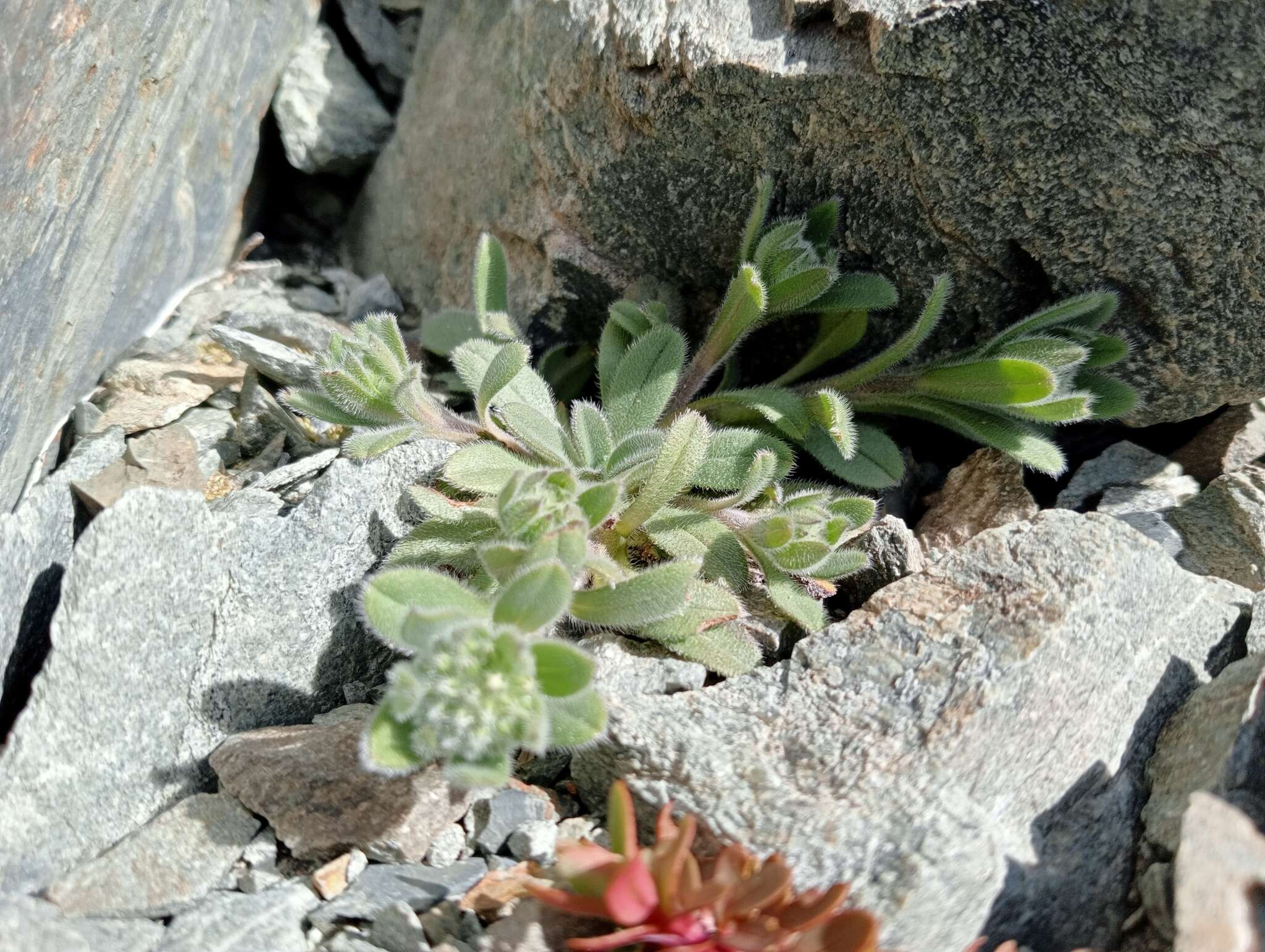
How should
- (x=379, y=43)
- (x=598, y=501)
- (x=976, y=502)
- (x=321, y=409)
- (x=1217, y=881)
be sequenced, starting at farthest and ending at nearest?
(x=379, y=43), (x=976, y=502), (x=321, y=409), (x=598, y=501), (x=1217, y=881)

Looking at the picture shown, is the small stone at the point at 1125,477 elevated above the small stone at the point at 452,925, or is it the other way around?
the small stone at the point at 1125,477

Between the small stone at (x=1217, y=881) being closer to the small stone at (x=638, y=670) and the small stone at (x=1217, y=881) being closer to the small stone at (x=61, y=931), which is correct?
the small stone at (x=638, y=670)

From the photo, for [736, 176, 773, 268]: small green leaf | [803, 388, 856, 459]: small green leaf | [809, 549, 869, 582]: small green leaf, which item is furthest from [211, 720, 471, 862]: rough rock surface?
[736, 176, 773, 268]: small green leaf

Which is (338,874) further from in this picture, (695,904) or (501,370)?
(501,370)

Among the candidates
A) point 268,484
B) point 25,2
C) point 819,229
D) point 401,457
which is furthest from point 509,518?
point 25,2

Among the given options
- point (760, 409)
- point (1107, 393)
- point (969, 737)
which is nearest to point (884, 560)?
point (760, 409)

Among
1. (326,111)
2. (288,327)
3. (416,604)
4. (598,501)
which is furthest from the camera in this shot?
(326,111)

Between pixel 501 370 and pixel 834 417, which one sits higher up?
pixel 501 370

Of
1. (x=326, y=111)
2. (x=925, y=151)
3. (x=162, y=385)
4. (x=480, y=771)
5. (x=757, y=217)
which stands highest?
(x=326, y=111)

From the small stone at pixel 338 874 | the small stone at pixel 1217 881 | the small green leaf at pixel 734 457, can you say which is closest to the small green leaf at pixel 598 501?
the small green leaf at pixel 734 457
